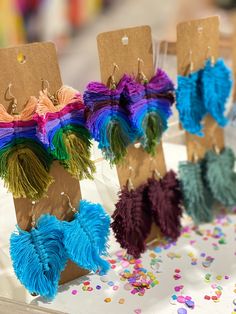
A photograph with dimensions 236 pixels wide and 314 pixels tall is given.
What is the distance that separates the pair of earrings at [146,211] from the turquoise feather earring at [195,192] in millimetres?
16

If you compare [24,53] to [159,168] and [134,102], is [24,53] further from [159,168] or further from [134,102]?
[159,168]

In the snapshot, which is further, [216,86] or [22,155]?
[216,86]

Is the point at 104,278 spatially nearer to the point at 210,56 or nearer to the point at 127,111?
the point at 127,111

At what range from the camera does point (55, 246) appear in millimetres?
563

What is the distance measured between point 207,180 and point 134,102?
0.23 meters

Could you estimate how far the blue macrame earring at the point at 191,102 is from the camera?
67 cm

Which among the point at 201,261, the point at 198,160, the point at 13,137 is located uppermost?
the point at 13,137

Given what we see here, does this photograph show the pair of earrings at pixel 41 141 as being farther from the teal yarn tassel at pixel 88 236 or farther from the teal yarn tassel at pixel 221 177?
the teal yarn tassel at pixel 221 177

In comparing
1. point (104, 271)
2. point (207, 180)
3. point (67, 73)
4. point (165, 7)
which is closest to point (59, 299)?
point (104, 271)

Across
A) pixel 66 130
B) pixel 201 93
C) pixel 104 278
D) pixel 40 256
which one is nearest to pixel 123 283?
pixel 104 278

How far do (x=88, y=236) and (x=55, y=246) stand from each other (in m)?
0.05

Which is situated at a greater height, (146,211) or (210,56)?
(210,56)

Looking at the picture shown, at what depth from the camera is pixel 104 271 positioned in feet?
2.00

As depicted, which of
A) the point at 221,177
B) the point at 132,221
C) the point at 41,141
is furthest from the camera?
the point at 221,177
